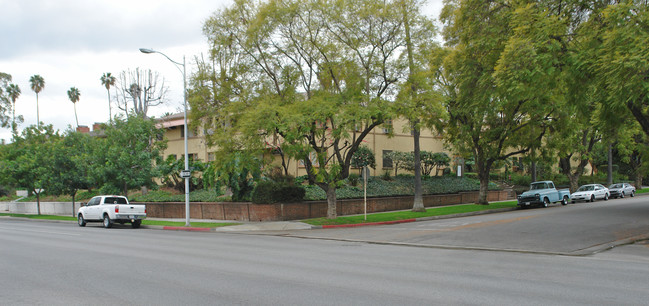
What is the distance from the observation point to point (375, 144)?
126 ft

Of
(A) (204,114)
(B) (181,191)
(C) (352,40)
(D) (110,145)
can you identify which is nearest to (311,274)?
(C) (352,40)

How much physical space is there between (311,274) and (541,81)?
1070cm

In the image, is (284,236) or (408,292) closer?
(408,292)

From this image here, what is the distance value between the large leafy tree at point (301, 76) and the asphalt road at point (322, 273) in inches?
248

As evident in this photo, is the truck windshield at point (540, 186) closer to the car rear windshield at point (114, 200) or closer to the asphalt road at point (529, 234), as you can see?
the asphalt road at point (529, 234)

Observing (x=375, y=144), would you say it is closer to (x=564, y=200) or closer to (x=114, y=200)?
(x=564, y=200)

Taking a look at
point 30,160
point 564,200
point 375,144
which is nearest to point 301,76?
point 375,144

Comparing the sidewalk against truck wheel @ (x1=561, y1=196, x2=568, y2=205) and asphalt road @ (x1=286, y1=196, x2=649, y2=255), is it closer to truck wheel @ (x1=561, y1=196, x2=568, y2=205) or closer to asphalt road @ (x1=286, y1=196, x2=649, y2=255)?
asphalt road @ (x1=286, y1=196, x2=649, y2=255)

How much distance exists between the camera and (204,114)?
78.0ft

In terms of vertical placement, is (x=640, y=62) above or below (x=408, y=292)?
above

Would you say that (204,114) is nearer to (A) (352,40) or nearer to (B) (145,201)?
(A) (352,40)

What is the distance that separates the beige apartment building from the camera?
38.0 m

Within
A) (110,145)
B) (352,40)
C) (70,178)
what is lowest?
(70,178)

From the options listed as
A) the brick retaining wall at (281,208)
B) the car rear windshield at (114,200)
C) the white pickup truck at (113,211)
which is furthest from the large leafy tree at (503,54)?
the car rear windshield at (114,200)
